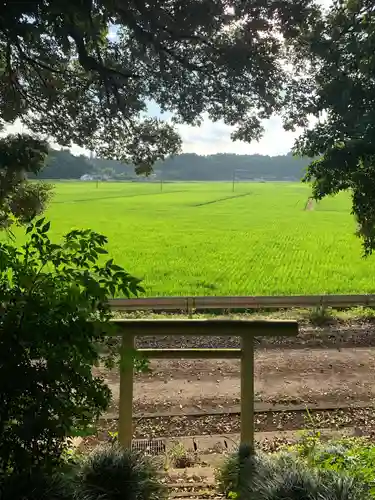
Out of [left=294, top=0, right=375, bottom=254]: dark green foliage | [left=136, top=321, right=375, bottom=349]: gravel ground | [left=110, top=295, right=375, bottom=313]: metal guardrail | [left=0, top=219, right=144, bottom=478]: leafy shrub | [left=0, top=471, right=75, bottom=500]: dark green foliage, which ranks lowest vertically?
[left=136, top=321, right=375, bottom=349]: gravel ground

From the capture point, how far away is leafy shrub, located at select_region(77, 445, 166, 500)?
6.42ft

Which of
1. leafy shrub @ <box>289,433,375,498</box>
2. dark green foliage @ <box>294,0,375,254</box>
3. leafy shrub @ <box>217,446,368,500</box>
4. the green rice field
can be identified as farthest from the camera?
the green rice field

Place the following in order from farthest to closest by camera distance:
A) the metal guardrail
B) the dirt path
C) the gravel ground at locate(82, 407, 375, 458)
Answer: the metal guardrail < the dirt path < the gravel ground at locate(82, 407, 375, 458)

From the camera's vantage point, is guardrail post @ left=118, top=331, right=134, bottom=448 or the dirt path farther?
the dirt path

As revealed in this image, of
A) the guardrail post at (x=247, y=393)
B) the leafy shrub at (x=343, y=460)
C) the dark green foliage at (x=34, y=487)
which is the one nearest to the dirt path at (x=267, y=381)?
the guardrail post at (x=247, y=393)

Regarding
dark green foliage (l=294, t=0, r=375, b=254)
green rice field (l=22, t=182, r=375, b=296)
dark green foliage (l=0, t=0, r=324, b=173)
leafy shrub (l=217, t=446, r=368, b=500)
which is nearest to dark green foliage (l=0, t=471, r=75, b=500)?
leafy shrub (l=217, t=446, r=368, b=500)

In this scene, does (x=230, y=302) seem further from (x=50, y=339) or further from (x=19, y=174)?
(x=50, y=339)

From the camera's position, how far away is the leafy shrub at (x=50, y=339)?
148cm

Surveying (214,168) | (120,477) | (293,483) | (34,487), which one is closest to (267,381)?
(120,477)

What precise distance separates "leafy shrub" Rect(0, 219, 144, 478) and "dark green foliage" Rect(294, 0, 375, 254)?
263 centimetres

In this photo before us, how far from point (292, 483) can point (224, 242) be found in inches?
563

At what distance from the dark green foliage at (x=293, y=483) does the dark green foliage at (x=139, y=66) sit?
8.37 feet

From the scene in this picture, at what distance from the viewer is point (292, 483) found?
1771 mm

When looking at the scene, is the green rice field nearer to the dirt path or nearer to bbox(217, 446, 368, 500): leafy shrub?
the dirt path
